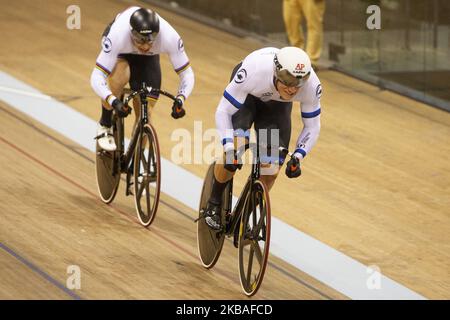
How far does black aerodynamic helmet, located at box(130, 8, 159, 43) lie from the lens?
602 cm

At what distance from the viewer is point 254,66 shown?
5.39m

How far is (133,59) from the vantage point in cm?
643

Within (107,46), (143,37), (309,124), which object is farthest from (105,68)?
(309,124)

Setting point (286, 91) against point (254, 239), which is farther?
point (254, 239)

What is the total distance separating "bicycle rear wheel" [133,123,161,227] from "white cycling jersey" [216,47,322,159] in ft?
2.65

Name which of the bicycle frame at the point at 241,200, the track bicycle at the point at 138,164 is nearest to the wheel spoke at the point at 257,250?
the bicycle frame at the point at 241,200

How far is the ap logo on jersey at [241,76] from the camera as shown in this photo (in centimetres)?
539

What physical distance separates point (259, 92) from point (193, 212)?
166cm

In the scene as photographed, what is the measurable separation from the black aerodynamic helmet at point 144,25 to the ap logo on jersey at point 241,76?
817 mm

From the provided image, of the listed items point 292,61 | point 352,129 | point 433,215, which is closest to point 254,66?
point 292,61

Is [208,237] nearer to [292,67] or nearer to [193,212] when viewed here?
[193,212]

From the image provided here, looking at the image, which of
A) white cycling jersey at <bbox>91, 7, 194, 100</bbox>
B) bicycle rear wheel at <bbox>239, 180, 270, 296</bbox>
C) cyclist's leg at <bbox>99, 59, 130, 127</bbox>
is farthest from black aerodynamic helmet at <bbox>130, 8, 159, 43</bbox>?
bicycle rear wheel at <bbox>239, 180, 270, 296</bbox>

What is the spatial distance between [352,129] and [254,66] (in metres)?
3.57

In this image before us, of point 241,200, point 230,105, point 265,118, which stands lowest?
point 241,200
